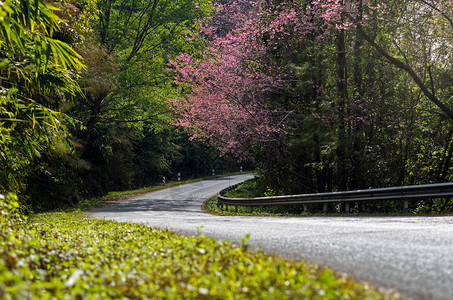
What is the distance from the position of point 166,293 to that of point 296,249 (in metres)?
2.55

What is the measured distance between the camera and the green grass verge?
3307mm

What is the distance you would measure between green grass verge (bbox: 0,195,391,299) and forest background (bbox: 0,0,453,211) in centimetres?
415

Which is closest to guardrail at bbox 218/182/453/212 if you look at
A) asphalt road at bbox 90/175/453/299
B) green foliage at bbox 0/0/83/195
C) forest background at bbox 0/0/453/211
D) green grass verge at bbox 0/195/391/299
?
→ forest background at bbox 0/0/453/211

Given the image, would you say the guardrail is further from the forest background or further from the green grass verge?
the green grass verge

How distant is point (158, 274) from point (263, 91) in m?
15.7

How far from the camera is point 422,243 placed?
5.71 metres

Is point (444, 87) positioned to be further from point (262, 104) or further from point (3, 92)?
point (3, 92)

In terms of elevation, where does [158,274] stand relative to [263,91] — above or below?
below

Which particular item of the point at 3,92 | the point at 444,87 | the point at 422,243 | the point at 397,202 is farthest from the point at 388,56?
the point at 3,92

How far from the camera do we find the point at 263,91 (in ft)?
63.1

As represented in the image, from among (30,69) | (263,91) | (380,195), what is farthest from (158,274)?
(263,91)

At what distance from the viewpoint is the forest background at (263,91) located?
10.9 metres

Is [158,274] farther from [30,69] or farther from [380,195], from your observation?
[380,195]

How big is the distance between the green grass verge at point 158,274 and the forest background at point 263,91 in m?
4.15
